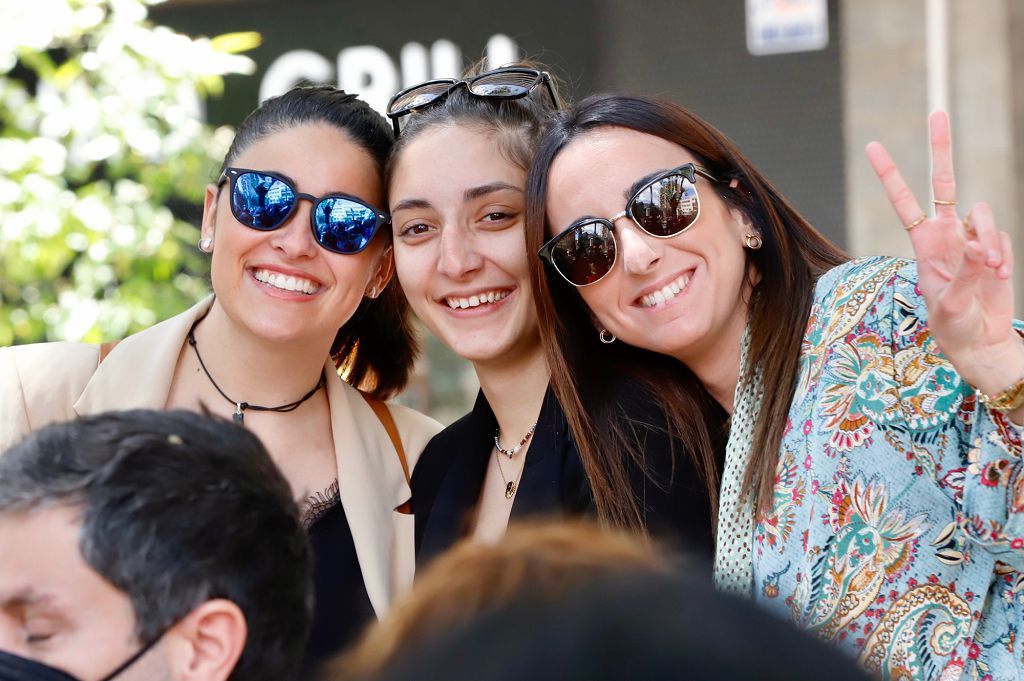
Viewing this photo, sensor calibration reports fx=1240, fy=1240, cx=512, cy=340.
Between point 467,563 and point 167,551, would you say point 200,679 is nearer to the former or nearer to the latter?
point 167,551

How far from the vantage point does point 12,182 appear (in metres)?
4.61

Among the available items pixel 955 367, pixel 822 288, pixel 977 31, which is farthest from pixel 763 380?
pixel 977 31

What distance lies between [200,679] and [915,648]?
132cm

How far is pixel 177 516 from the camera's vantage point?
165 centimetres

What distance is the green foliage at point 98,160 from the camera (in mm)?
4551

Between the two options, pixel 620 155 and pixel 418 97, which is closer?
pixel 620 155

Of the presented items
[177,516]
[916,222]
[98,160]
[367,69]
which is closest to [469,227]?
[916,222]

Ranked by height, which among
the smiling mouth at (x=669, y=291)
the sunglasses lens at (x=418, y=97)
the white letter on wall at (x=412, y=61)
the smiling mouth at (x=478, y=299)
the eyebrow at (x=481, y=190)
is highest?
the white letter on wall at (x=412, y=61)

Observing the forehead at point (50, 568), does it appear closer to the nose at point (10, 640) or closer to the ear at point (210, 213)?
the nose at point (10, 640)

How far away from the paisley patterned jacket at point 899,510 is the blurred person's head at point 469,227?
0.92m

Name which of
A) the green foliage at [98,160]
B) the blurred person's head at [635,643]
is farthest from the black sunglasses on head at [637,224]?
the green foliage at [98,160]

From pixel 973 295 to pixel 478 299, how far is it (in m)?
1.36

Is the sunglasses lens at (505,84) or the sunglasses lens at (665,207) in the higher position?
the sunglasses lens at (505,84)

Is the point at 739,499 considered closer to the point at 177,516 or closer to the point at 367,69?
the point at 177,516
